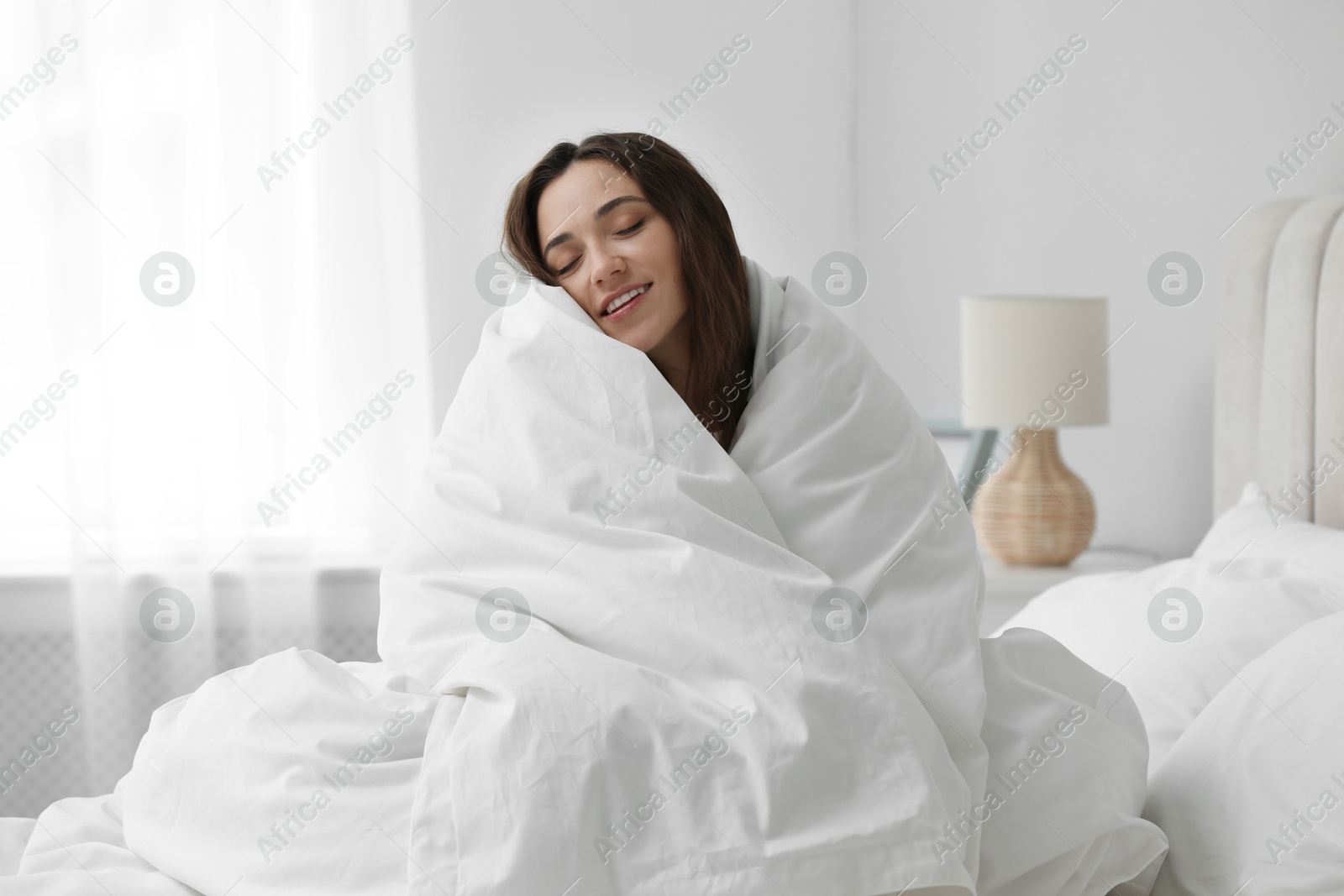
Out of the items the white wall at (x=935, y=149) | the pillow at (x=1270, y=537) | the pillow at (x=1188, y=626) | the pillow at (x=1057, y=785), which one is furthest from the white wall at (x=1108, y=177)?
the pillow at (x=1057, y=785)

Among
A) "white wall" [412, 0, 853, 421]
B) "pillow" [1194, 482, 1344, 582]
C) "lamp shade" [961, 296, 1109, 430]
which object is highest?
"white wall" [412, 0, 853, 421]

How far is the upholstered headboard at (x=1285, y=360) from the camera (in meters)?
1.84

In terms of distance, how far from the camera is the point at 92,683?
2600mm

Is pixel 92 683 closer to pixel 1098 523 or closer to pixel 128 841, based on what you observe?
pixel 128 841

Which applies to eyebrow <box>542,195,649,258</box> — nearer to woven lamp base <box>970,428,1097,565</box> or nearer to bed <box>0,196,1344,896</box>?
bed <box>0,196,1344,896</box>

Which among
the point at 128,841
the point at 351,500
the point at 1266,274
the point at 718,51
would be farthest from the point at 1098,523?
the point at 128,841

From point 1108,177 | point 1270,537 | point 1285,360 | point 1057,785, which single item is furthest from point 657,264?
point 1108,177

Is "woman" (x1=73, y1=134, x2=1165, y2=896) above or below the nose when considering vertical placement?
below

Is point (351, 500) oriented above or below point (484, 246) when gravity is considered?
below

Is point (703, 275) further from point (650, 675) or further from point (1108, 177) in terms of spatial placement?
point (1108, 177)

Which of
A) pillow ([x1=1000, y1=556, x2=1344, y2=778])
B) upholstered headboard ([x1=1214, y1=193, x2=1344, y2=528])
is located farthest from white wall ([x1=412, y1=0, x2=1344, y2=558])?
pillow ([x1=1000, y1=556, x2=1344, y2=778])

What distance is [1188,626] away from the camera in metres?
1.55

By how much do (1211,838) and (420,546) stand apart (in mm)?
858

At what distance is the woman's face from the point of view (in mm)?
1429
